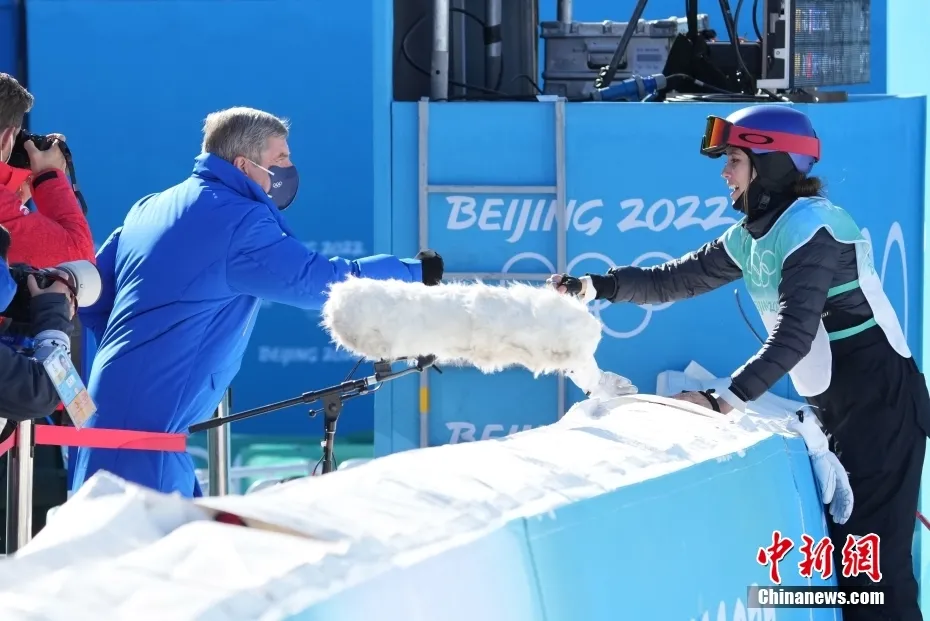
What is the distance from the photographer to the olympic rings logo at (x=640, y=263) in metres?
6.20

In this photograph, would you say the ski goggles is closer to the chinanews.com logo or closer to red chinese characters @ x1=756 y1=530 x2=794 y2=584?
the chinanews.com logo

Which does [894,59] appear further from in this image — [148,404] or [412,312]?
[412,312]

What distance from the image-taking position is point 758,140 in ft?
11.6

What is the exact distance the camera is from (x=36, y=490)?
19.8ft

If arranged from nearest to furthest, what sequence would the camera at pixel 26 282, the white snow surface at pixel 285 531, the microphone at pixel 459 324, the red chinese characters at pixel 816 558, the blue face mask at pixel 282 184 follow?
1. the white snow surface at pixel 285 531
2. the microphone at pixel 459 324
3. the red chinese characters at pixel 816 558
4. the camera at pixel 26 282
5. the blue face mask at pixel 282 184

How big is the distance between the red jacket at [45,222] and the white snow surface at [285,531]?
70.4 inches

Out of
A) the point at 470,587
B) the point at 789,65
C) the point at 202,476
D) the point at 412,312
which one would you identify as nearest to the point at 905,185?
the point at 789,65

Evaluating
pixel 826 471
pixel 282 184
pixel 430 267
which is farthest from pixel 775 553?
pixel 282 184

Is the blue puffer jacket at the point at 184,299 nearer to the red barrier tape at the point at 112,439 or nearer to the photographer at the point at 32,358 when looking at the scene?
the red barrier tape at the point at 112,439

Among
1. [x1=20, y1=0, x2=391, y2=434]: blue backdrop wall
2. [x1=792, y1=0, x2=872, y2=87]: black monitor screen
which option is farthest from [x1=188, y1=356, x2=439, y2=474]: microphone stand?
[x1=20, y1=0, x2=391, y2=434]: blue backdrop wall

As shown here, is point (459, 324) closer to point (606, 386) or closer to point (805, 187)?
point (606, 386)

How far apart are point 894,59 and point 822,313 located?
3763 millimetres

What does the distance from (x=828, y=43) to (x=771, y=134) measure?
3.21 meters

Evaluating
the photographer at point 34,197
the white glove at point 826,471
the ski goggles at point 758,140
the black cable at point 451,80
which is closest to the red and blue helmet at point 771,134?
the ski goggles at point 758,140
